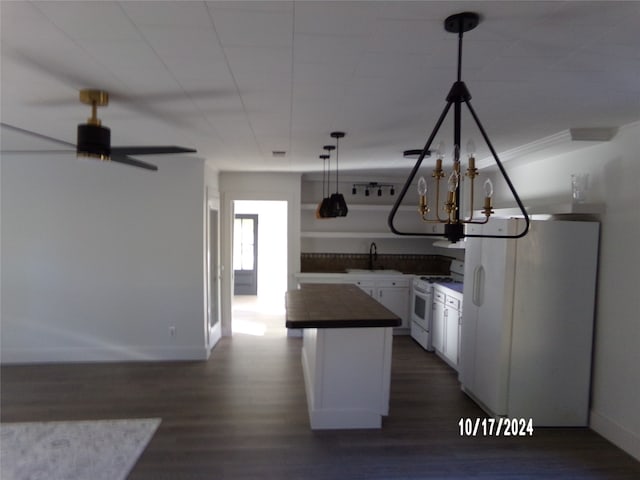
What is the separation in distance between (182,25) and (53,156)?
146 inches

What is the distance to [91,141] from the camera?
1.90 metres

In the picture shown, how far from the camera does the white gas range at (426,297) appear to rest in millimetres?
4902

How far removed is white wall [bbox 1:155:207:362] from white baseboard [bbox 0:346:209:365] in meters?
0.01

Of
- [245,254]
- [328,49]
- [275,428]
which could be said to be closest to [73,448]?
[275,428]

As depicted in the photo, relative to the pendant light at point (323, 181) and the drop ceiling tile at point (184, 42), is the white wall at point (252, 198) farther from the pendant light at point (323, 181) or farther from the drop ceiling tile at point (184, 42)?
the drop ceiling tile at point (184, 42)

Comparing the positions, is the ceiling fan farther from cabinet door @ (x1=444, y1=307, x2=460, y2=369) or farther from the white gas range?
the white gas range

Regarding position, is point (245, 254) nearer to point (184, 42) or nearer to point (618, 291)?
point (618, 291)

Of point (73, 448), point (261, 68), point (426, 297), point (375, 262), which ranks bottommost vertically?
point (73, 448)

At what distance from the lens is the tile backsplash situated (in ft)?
20.0

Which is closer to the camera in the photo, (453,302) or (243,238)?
(453,302)

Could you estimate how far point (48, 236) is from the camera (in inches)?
167

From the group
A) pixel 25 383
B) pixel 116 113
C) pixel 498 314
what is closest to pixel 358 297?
pixel 498 314

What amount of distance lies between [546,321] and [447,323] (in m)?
1.50
